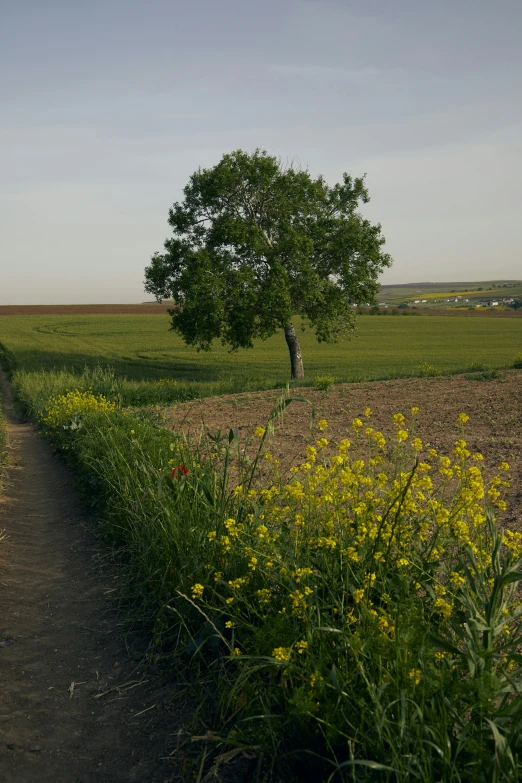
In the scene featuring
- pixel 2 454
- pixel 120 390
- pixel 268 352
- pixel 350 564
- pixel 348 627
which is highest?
pixel 350 564

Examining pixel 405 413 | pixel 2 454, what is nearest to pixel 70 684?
pixel 2 454

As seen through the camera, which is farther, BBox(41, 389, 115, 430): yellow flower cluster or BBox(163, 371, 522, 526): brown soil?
BBox(41, 389, 115, 430): yellow flower cluster

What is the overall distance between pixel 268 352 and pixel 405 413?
28.8 meters

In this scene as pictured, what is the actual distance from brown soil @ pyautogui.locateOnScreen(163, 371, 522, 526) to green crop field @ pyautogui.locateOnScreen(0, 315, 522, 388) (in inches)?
188

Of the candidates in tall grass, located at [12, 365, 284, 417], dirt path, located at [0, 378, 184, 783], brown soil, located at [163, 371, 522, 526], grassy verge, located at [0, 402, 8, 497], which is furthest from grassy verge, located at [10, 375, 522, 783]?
tall grass, located at [12, 365, 284, 417]

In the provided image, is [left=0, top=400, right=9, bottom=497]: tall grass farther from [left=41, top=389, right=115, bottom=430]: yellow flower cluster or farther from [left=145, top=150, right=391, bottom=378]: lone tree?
[left=145, top=150, right=391, bottom=378]: lone tree

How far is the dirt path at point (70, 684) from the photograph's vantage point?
333 cm

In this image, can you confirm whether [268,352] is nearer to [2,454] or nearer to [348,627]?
[2,454]

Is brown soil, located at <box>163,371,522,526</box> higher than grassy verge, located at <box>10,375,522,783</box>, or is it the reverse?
grassy verge, located at <box>10,375,522,783</box>

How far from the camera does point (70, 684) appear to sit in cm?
406

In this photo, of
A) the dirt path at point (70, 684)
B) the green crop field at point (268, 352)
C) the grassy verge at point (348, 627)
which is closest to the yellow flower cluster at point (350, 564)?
the grassy verge at point (348, 627)

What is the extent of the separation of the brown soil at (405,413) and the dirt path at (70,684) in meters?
2.51

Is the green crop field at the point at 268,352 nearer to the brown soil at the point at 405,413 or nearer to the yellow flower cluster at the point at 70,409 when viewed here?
the brown soil at the point at 405,413

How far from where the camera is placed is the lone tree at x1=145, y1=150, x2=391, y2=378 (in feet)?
77.3
